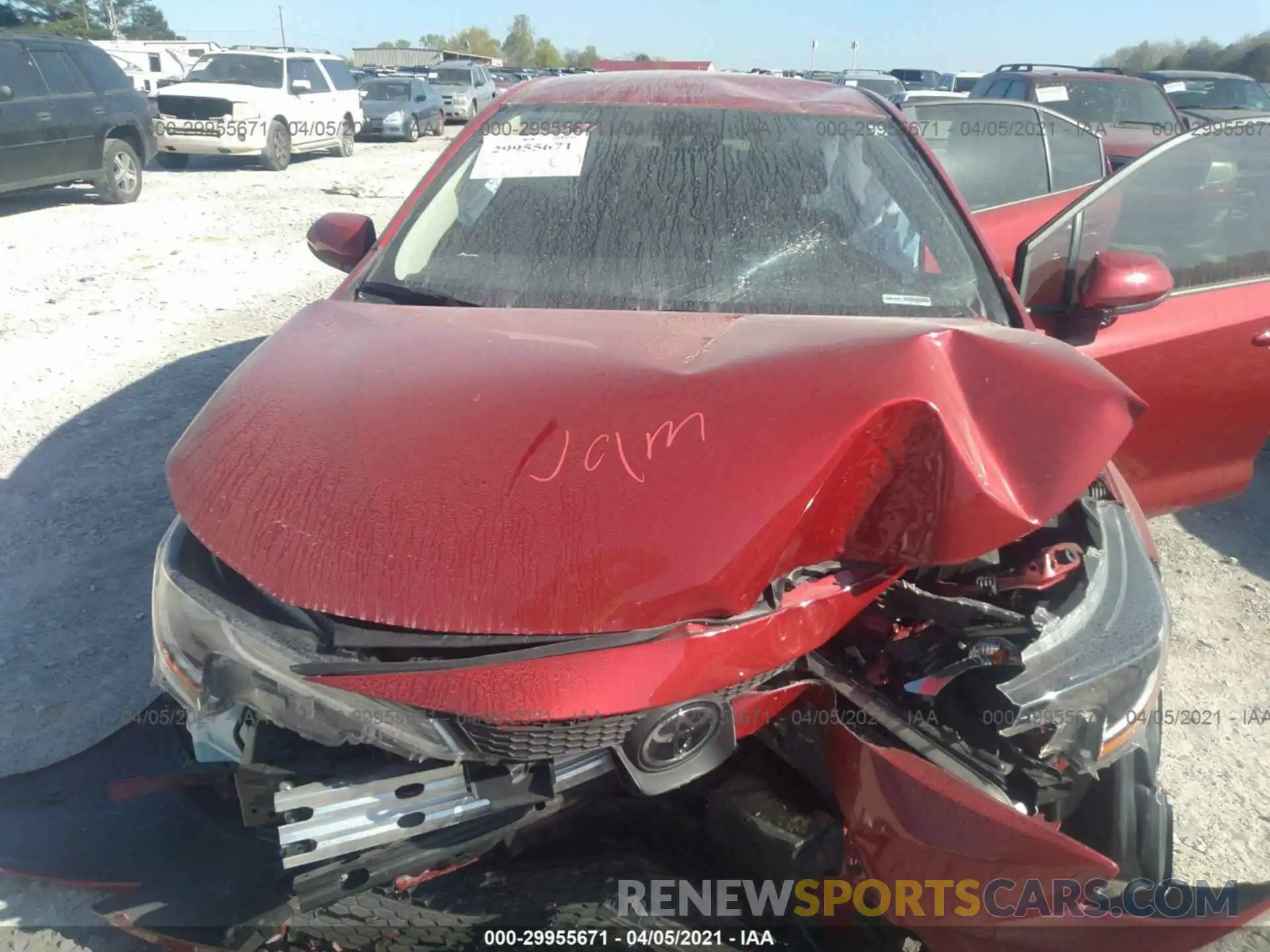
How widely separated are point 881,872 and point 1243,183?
3228mm

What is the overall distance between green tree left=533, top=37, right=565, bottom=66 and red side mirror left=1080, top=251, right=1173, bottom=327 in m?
77.7

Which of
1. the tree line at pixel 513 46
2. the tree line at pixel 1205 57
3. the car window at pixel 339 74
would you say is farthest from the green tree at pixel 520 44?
the car window at pixel 339 74

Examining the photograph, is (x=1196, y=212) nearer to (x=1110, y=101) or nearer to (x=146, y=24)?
(x=1110, y=101)

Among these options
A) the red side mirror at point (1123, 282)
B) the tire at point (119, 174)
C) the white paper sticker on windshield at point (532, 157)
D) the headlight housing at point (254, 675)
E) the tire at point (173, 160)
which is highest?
the white paper sticker on windshield at point (532, 157)

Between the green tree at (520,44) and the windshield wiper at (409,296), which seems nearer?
the windshield wiper at (409,296)

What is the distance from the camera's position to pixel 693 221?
8.56ft

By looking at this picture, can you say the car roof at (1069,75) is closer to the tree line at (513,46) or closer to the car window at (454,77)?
the car window at (454,77)

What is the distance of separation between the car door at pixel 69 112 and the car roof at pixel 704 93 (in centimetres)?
878

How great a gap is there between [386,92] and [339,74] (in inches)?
151

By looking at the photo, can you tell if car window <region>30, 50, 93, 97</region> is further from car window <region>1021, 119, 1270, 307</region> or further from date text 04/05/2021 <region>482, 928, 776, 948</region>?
date text 04/05/2021 <region>482, 928, 776, 948</region>

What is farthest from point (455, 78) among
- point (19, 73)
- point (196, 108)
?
point (19, 73)

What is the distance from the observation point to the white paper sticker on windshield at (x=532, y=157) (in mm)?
2824

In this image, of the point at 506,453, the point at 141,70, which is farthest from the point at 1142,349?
the point at 141,70

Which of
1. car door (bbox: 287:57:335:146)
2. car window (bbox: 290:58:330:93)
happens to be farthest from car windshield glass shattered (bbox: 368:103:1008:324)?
car window (bbox: 290:58:330:93)
